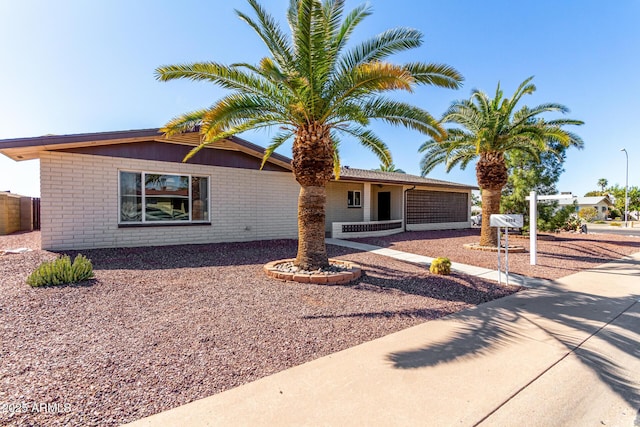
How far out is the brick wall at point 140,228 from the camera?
859 cm

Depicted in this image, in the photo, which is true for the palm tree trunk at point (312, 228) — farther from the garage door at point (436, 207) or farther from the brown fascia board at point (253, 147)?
the garage door at point (436, 207)

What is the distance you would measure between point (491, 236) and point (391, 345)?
417 inches

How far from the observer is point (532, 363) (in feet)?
11.0

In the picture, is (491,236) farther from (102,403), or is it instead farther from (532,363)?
(102,403)

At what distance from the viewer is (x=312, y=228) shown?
7.18 meters

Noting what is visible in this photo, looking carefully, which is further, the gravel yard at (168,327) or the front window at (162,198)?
the front window at (162,198)

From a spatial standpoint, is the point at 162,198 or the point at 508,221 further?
the point at 162,198

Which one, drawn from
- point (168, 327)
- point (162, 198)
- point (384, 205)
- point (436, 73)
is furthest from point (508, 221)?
point (384, 205)

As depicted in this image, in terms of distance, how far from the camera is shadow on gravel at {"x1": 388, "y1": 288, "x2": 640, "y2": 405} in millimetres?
3312

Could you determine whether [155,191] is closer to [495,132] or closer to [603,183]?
[495,132]

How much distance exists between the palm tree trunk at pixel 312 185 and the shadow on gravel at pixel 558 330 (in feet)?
11.3

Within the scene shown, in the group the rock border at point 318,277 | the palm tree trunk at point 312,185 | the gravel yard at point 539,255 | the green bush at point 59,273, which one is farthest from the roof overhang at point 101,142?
the gravel yard at point 539,255

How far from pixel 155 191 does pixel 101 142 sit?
2.08 m

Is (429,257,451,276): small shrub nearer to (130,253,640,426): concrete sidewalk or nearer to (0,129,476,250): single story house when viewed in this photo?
(130,253,640,426): concrete sidewalk
